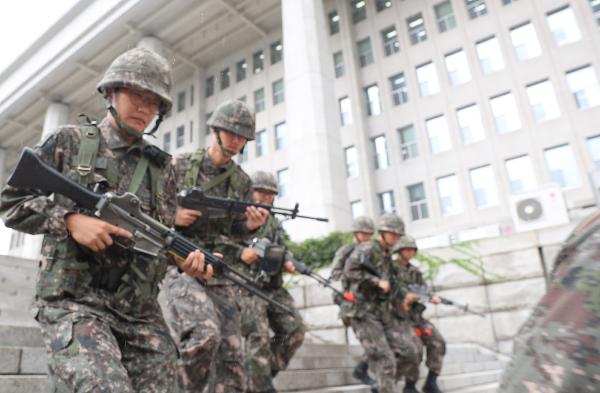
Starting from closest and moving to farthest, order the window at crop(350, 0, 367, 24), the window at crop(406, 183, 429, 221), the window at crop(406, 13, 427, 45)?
the window at crop(406, 183, 429, 221)
the window at crop(406, 13, 427, 45)
the window at crop(350, 0, 367, 24)

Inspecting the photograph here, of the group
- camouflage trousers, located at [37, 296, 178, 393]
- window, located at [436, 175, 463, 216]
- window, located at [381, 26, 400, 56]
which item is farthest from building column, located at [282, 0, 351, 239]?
camouflage trousers, located at [37, 296, 178, 393]

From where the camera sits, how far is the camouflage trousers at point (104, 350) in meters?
1.77

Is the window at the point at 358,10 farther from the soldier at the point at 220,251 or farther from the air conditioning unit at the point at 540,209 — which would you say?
the soldier at the point at 220,251

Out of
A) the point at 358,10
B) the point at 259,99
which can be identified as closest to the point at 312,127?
the point at 358,10

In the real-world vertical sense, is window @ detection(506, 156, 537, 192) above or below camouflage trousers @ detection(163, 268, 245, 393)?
above

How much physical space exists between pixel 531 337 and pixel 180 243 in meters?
2.09

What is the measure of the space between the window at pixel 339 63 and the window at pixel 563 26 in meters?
8.96

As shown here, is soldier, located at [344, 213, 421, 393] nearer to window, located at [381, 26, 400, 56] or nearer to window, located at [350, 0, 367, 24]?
window, located at [381, 26, 400, 56]

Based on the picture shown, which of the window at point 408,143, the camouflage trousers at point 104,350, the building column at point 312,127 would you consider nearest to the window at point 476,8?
the window at point 408,143

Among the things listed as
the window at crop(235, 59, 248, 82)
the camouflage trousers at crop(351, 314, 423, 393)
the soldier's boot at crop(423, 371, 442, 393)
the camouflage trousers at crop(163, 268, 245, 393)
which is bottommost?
the soldier's boot at crop(423, 371, 442, 393)

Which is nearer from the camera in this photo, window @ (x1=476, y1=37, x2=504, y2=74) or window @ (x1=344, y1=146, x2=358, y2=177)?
window @ (x1=476, y1=37, x2=504, y2=74)

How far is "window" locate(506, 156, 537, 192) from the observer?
17656 millimetres

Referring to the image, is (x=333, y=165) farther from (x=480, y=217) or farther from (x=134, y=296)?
(x=134, y=296)

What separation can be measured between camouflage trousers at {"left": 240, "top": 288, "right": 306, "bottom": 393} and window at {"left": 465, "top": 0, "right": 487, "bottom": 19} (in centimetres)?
1919
